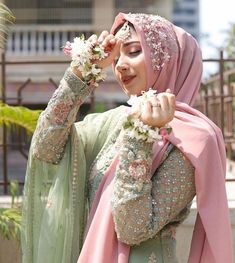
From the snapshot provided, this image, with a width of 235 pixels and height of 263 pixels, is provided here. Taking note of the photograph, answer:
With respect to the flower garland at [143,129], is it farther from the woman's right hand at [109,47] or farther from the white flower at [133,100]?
the woman's right hand at [109,47]

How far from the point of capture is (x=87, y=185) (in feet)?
6.42

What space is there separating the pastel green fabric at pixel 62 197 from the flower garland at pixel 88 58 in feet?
0.57

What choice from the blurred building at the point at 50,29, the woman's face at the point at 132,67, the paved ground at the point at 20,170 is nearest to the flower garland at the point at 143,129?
the woman's face at the point at 132,67

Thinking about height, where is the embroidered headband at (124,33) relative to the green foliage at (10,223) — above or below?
above

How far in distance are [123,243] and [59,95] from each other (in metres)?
0.43

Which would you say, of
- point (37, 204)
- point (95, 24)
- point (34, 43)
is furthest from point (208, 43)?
point (37, 204)

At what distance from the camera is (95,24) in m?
16.1

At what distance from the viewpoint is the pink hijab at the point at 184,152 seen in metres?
1.70

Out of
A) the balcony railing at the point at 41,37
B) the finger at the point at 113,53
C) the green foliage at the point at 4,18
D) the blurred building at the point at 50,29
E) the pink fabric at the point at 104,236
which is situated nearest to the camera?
the pink fabric at the point at 104,236

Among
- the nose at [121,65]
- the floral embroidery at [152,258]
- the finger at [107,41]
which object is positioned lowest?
the floral embroidery at [152,258]

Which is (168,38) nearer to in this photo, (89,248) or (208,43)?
(89,248)

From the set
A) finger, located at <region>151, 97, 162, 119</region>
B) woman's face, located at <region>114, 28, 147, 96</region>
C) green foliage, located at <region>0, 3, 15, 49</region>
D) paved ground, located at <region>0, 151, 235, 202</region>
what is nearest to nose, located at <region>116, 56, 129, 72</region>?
woman's face, located at <region>114, 28, 147, 96</region>

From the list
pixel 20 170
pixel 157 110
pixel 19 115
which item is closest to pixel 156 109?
pixel 157 110

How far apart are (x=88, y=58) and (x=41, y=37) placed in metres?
14.5
